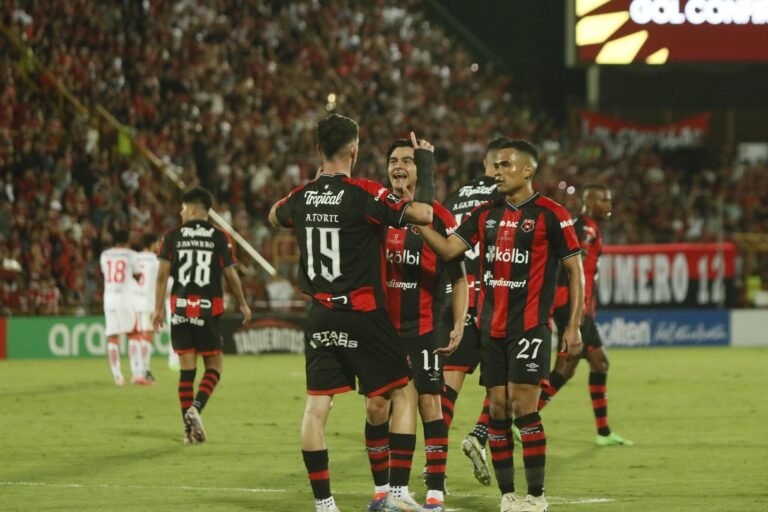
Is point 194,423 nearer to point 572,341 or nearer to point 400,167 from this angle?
point 400,167

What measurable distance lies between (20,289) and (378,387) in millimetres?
18083

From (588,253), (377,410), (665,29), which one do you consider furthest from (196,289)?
(665,29)

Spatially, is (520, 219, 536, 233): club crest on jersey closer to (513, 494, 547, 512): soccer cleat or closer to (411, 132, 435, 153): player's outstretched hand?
(411, 132, 435, 153): player's outstretched hand

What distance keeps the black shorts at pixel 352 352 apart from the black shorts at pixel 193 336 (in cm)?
513

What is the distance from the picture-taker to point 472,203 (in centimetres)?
1068

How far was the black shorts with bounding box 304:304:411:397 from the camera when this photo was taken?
7961mm

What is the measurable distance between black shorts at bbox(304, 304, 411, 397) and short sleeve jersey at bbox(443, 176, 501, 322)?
2.56 meters

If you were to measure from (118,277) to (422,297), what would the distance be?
1177 cm

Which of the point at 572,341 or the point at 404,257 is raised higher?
Result: the point at 404,257

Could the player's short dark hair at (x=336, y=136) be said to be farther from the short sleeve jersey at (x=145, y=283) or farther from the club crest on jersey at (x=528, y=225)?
the short sleeve jersey at (x=145, y=283)

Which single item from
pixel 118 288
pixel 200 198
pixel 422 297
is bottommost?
pixel 118 288

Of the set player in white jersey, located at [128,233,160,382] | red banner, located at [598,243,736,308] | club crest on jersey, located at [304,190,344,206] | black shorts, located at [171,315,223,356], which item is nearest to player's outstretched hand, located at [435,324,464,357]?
club crest on jersey, located at [304,190,344,206]

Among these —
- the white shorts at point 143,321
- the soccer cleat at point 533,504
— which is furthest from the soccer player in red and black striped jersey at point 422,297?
the white shorts at point 143,321

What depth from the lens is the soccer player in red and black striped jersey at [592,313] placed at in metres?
12.5
